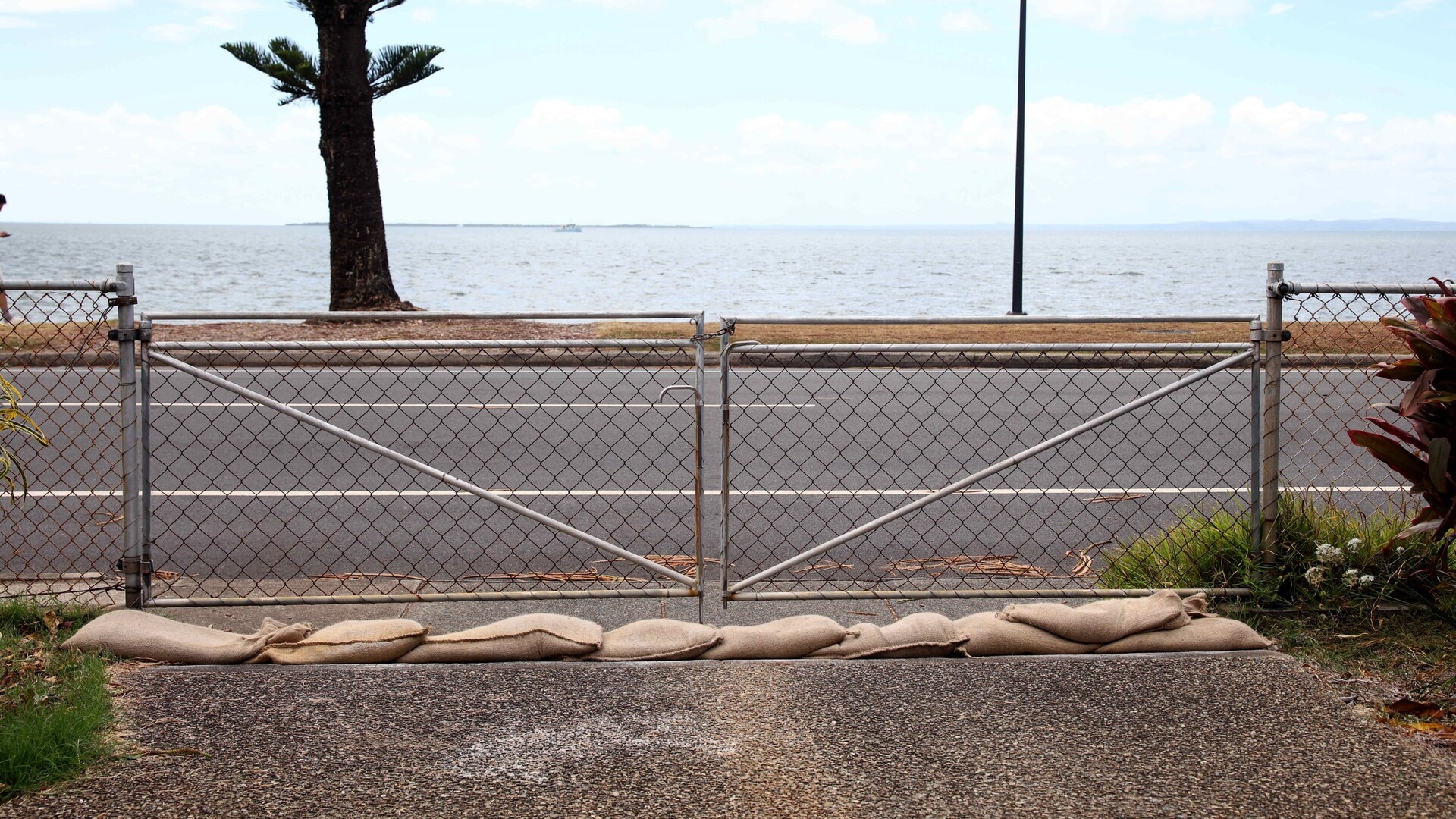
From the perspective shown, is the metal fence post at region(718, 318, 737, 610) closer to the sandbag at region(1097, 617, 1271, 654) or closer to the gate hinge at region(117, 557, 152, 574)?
the sandbag at region(1097, 617, 1271, 654)

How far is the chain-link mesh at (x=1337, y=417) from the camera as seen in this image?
662 centimetres

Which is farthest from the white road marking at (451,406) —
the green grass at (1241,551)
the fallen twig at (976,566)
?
the green grass at (1241,551)

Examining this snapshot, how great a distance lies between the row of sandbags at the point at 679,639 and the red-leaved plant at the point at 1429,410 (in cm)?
92

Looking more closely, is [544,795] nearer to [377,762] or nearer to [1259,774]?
[377,762]

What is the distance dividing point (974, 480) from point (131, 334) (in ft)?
10.9

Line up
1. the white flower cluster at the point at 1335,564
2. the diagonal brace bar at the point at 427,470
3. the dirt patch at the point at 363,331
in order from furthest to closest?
the dirt patch at the point at 363,331
the diagonal brace bar at the point at 427,470
the white flower cluster at the point at 1335,564

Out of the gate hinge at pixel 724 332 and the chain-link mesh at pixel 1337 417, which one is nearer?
the gate hinge at pixel 724 332

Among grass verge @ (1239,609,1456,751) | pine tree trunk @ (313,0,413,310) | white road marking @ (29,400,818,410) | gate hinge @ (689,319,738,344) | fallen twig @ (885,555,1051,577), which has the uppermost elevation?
pine tree trunk @ (313,0,413,310)

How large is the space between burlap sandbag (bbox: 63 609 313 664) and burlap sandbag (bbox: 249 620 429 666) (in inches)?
1.7

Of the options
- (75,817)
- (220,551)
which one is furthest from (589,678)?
(220,551)

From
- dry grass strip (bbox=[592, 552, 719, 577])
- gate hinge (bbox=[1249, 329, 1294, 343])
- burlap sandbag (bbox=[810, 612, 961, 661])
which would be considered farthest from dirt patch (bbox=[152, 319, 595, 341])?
gate hinge (bbox=[1249, 329, 1294, 343])

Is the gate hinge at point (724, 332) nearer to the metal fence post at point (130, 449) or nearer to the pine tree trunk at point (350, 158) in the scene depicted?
the metal fence post at point (130, 449)

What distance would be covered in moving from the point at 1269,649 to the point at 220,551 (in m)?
4.92

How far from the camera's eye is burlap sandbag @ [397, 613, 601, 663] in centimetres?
437
